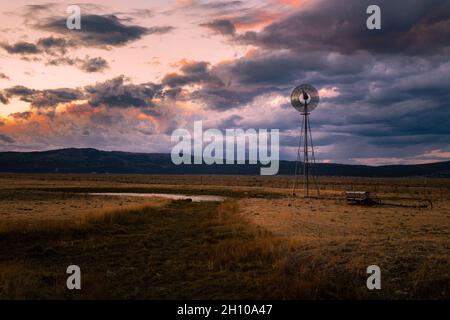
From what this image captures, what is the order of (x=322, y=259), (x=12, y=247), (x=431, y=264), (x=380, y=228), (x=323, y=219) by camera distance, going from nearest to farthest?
(x=431, y=264), (x=322, y=259), (x=12, y=247), (x=380, y=228), (x=323, y=219)

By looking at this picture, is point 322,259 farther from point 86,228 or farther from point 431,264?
point 86,228

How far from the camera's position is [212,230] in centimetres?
2439

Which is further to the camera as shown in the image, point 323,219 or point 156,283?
point 323,219

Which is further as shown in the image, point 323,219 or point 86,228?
point 323,219

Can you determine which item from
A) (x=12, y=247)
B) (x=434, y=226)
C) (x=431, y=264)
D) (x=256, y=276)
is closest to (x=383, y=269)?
(x=431, y=264)

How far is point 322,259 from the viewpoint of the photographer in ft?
47.6

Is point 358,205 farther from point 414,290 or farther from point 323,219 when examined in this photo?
point 414,290

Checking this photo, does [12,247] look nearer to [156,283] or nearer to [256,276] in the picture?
[156,283]

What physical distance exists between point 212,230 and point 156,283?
1104 centimetres

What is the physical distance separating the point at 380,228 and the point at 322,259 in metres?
11.4
